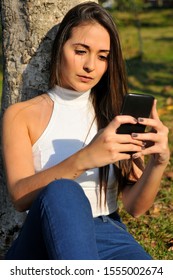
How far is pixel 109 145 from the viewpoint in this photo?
2.24 meters

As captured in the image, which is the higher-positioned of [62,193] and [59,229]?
[62,193]

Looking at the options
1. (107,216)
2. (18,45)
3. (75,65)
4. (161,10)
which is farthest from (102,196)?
(161,10)

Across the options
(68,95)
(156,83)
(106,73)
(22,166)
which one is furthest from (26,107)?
(156,83)

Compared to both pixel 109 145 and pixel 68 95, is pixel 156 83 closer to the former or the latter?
pixel 68 95

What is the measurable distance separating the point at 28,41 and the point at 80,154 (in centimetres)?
98

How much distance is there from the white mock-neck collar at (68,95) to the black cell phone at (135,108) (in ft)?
1.49

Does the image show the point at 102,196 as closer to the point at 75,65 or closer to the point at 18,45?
the point at 75,65

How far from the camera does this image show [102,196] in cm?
265

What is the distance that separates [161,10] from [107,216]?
2580 cm

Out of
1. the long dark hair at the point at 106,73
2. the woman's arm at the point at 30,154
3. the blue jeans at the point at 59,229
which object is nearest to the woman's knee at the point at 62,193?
the blue jeans at the point at 59,229

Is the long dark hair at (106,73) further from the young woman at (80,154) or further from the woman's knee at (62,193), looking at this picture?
the woman's knee at (62,193)

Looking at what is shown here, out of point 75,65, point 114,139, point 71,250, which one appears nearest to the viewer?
point 71,250

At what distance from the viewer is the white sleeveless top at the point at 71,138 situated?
260cm
